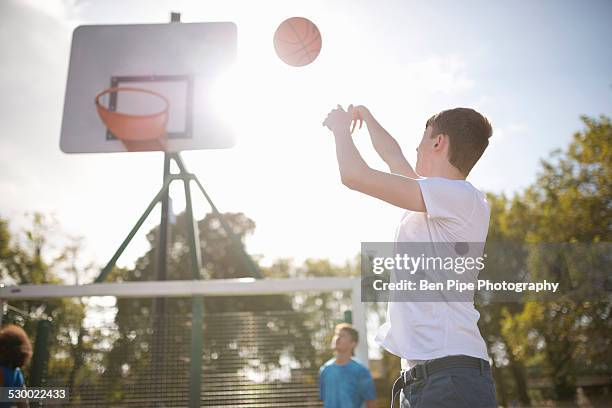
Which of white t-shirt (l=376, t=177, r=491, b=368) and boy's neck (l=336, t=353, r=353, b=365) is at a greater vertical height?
white t-shirt (l=376, t=177, r=491, b=368)

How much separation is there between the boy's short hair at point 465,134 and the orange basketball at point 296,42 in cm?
290

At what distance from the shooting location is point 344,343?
5.50 m

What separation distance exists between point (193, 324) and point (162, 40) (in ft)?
11.8

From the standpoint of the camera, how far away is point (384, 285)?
18.3ft

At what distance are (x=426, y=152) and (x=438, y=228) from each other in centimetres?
38

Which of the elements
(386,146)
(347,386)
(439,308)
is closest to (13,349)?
(347,386)

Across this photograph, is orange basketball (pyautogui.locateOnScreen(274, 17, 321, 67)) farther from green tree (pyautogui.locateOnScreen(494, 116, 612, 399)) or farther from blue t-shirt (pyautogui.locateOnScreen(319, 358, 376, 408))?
green tree (pyautogui.locateOnScreen(494, 116, 612, 399))

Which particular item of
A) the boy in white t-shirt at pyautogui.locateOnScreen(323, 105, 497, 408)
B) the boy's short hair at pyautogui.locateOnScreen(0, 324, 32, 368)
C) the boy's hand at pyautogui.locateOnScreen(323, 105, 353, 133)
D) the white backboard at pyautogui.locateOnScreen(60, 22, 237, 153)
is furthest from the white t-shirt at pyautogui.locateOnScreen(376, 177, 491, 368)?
the white backboard at pyautogui.locateOnScreen(60, 22, 237, 153)

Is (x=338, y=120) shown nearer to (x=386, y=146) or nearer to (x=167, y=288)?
(x=386, y=146)

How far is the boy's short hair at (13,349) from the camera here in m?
4.44

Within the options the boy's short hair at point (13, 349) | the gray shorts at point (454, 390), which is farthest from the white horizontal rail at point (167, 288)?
the gray shorts at point (454, 390)

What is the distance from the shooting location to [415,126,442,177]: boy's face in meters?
2.21

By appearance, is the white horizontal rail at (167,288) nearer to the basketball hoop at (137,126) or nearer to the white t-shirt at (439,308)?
the basketball hoop at (137,126)

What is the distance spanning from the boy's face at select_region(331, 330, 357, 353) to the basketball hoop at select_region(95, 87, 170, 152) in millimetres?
3081
